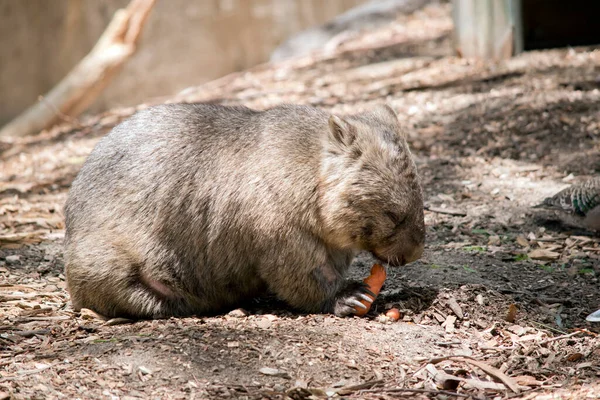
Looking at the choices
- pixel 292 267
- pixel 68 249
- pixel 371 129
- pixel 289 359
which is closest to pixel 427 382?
pixel 289 359

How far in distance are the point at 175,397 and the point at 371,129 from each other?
1752mm

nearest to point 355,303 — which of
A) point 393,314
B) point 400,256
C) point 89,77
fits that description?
point 393,314

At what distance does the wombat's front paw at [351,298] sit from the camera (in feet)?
13.3

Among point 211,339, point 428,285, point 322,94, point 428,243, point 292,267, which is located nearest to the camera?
point 211,339

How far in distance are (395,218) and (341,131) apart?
0.53 metres

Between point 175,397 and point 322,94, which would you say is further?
point 322,94

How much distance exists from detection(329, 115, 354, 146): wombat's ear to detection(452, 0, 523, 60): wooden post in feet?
17.2

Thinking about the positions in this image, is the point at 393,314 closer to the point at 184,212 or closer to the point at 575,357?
the point at 575,357

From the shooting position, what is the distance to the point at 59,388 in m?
3.18

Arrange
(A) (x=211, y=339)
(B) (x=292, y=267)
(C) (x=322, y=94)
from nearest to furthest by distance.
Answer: (A) (x=211, y=339), (B) (x=292, y=267), (C) (x=322, y=94)

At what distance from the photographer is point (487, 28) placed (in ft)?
28.7

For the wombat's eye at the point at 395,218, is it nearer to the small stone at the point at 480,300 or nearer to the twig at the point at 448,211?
the small stone at the point at 480,300

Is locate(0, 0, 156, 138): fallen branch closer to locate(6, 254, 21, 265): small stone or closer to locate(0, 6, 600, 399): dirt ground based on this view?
locate(0, 6, 600, 399): dirt ground

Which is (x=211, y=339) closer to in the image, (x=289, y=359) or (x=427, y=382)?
(x=289, y=359)
